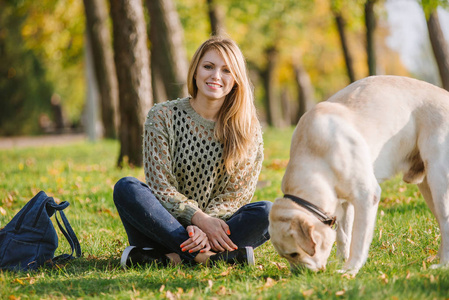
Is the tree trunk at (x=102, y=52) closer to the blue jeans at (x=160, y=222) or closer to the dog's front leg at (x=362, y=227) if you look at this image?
the blue jeans at (x=160, y=222)

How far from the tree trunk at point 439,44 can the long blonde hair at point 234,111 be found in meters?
7.73

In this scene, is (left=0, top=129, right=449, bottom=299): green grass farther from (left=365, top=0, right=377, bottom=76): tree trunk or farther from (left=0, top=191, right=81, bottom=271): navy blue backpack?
(left=365, top=0, right=377, bottom=76): tree trunk

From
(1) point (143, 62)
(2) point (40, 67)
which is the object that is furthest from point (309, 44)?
(1) point (143, 62)

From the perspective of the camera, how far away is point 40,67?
31.3 m

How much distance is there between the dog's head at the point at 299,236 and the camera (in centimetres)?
319

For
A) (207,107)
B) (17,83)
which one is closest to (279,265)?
(207,107)

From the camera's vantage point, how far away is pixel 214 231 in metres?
3.85

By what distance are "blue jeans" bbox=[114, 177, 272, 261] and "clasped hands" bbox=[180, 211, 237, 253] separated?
76mm

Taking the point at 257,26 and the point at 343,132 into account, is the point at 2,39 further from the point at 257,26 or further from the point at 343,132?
the point at 343,132

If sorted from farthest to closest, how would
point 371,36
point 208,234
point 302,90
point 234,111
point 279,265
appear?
point 302,90 < point 371,36 < point 234,111 < point 208,234 < point 279,265

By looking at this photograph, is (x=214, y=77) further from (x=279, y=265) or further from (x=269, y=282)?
(x=269, y=282)

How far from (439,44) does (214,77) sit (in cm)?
811

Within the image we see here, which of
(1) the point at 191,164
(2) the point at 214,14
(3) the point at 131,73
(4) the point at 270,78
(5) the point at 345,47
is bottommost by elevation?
(1) the point at 191,164

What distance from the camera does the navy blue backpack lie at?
385 cm
